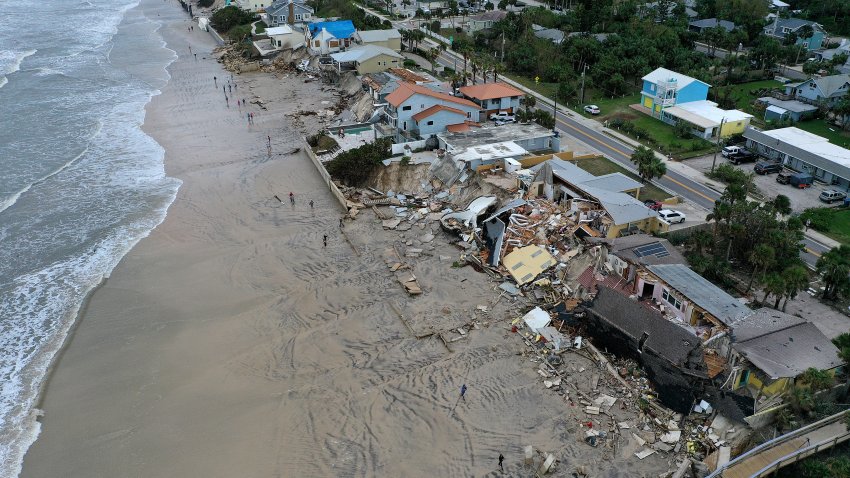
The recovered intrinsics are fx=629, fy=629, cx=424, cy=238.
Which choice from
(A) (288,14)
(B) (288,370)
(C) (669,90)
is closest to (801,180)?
(C) (669,90)

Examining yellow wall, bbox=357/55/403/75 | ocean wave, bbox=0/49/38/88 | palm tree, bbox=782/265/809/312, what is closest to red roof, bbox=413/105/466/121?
yellow wall, bbox=357/55/403/75

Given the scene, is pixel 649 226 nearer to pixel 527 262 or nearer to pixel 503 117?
pixel 527 262

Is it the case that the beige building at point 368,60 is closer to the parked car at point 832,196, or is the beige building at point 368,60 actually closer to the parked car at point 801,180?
the parked car at point 801,180

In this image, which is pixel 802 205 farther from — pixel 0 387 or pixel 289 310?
pixel 0 387

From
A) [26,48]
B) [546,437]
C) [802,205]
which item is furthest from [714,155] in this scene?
[26,48]

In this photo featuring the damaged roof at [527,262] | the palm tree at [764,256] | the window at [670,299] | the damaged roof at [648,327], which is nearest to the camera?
the damaged roof at [648,327]

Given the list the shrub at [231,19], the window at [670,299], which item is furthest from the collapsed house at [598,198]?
the shrub at [231,19]

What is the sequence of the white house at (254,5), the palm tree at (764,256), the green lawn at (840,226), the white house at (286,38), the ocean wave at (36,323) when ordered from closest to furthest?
1. the ocean wave at (36,323)
2. the palm tree at (764,256)
3. the green lawn at (840,226)
4. the white house at (286,38)
5. the white house at (254,5)
